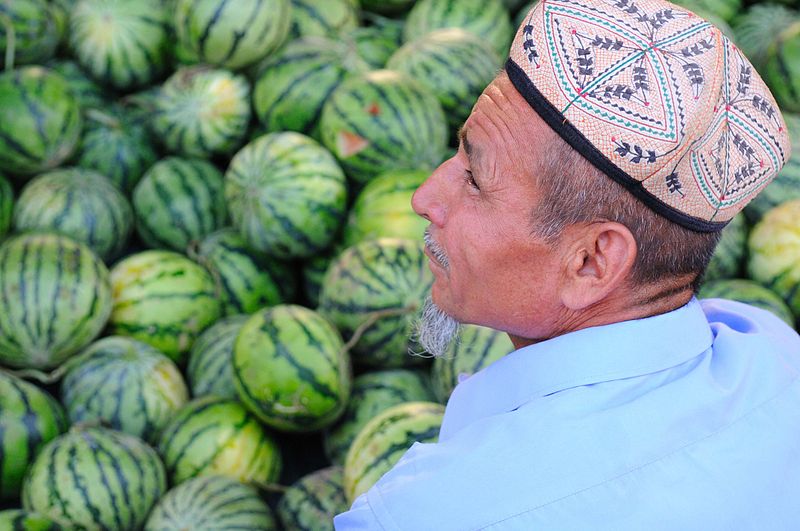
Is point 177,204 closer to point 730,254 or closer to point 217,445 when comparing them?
point 217,445

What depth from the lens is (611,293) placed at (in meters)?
1.43

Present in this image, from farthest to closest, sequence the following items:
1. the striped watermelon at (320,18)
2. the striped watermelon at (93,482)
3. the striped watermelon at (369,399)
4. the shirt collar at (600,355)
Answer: the striped watermelon at (320,18), the striped watermelon at (369,399), the striped watermelon at (93,482), the shirt collar at (600,355)

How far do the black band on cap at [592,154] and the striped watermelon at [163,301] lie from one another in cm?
203

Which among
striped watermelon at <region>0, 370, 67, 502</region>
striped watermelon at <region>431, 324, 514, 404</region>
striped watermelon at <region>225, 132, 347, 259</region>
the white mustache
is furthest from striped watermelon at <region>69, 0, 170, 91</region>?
the white mustache

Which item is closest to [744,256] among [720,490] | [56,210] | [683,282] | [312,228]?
[312,228]

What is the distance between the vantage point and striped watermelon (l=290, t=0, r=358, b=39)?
12.8 ft

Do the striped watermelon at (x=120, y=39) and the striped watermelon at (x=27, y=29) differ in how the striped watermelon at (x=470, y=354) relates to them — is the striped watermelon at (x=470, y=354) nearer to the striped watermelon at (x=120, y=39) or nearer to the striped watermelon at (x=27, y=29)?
the striped watermelon at (x=120, y=39)

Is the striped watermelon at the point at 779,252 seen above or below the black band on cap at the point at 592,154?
below

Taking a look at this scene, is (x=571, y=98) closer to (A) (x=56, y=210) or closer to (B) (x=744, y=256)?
(B) (x=744, y=256)

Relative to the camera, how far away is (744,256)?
3.22m

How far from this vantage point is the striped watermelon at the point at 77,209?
132 inches

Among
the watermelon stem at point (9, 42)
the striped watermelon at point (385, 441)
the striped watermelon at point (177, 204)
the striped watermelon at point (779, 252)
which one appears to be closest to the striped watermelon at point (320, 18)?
the striped watermelon at point (177, 204)

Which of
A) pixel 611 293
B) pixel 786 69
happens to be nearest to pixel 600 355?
pixel 611 293

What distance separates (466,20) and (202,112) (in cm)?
121
